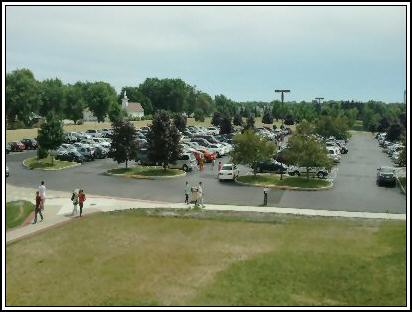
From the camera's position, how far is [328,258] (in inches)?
542

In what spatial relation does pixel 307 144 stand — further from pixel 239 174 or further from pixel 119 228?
pixel 119 228

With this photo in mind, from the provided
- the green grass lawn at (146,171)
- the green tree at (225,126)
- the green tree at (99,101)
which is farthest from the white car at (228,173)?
the green tree at (225,126)

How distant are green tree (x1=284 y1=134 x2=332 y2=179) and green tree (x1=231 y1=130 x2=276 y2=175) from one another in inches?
58.3

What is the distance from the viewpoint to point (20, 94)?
14875mm

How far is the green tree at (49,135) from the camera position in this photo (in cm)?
2619

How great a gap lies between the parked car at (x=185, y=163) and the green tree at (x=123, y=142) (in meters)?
2.74

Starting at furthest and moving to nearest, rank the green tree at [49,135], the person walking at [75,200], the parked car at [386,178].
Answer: the parked car at [386,178]
the green tree at [49,135]
the person walking at [75,200]

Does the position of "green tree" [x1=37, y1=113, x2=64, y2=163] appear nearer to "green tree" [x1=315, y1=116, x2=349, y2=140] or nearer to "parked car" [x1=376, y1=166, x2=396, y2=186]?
"parked car" [x1=376, y1=166, x2=396, y2=186]

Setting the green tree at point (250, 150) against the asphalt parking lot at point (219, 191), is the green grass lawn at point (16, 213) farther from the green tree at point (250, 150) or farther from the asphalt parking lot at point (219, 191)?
the green tree at point (250, 150)

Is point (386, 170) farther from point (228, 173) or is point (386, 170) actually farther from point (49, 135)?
point (49, 135)

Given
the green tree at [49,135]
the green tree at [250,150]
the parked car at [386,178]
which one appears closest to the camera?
the green tree at [49,135]

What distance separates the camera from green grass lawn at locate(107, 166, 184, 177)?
28431 mm

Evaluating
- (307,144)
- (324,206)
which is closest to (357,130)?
(307,144)

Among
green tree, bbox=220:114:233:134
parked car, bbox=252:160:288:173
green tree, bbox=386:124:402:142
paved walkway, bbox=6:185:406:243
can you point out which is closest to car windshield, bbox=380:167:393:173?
parked car, bbox=252:160:288:173
